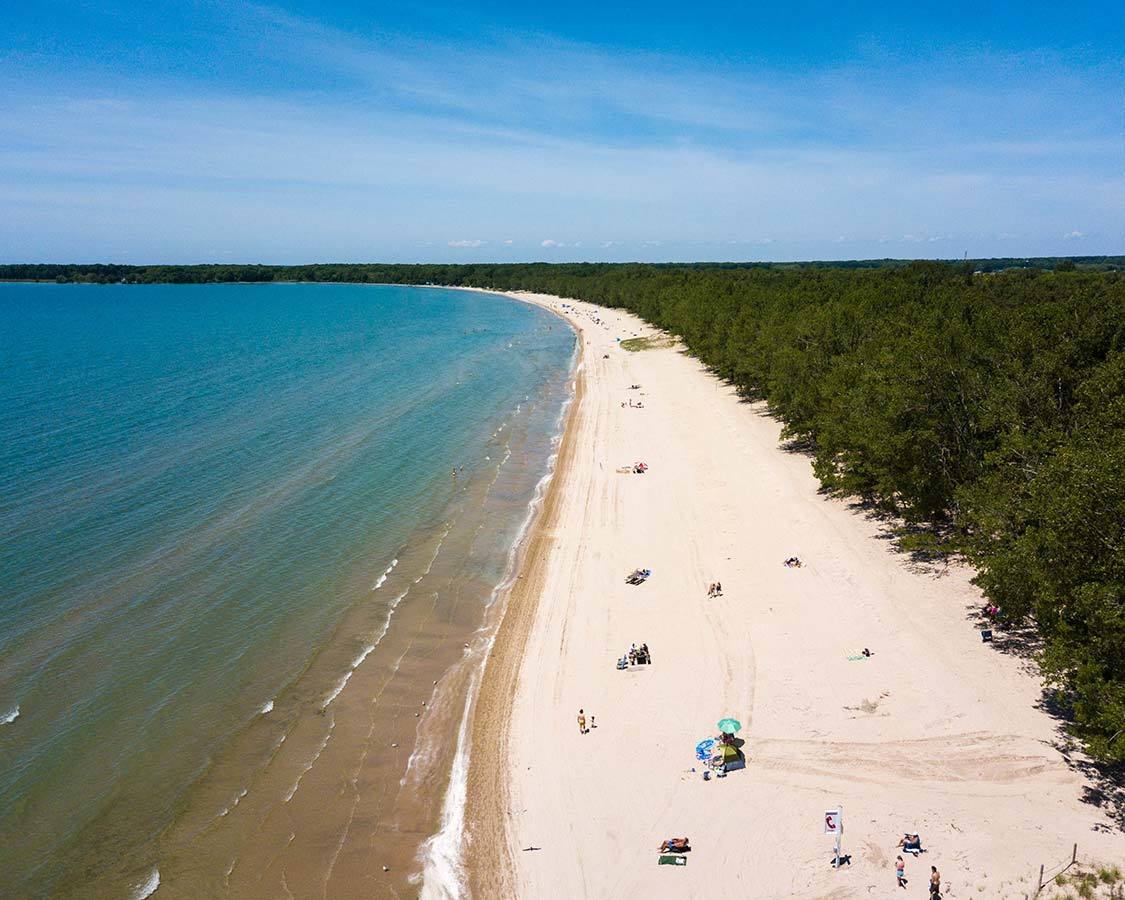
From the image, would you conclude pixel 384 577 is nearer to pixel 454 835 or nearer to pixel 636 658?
pixel 636 658

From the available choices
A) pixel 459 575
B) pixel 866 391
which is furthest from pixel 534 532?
pixel 866 391

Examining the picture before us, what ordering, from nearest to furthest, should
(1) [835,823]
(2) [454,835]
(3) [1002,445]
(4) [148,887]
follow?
1. (1) [835,823]
2. (4) [148,887]
3. (2) [454,835]
4. (3) [1002,445]

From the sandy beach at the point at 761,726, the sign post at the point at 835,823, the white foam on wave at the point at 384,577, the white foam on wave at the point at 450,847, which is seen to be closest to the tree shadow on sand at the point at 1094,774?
the sandy beach at the point at 761,726

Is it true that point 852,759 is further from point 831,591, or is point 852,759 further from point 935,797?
point 831,591

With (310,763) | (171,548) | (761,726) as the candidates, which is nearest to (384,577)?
(171,548)

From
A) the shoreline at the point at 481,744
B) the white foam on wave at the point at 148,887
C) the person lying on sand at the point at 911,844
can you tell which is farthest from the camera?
the shoreline at the point at 481,744

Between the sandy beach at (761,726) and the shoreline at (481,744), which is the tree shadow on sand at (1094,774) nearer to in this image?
the sandy beach at (761,726)
